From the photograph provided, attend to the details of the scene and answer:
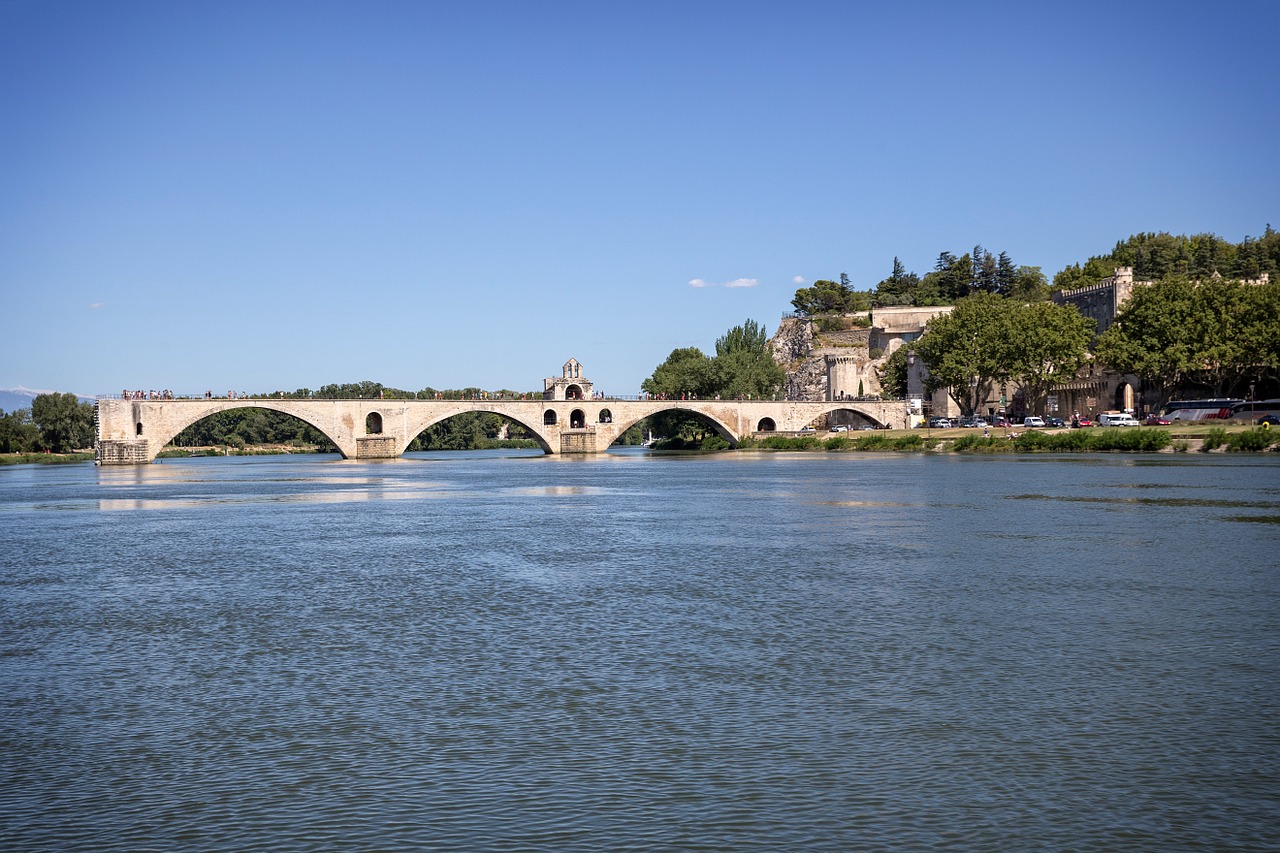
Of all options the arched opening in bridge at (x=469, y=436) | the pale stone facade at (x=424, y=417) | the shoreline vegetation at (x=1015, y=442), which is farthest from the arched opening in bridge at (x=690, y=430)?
the arched opening in bridge at (x=469, y=436)

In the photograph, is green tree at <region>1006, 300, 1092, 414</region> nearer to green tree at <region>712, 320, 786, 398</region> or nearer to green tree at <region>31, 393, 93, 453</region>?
green tree at <region>712, 320, 786, 398</region>

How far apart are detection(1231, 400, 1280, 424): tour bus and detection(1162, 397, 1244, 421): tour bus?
0.37 m

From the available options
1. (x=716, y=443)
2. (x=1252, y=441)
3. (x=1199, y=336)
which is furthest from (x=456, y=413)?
(x=1252, y=441)

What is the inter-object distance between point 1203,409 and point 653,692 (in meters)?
63.9

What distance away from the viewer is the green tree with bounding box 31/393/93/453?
90.8 meters

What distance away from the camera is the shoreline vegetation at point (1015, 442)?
55875mm

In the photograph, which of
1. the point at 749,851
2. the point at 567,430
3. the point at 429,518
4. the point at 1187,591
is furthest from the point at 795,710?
the point at 567,430

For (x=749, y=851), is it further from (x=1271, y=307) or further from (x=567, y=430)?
(x=567, y=430)

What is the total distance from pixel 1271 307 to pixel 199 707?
67.0 metres

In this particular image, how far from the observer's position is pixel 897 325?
11456 cm

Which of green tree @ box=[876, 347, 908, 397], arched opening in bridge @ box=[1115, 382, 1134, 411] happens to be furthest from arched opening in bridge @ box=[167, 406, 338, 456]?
arched opening in bridge @ box=[1115, 382, 1134, 411]

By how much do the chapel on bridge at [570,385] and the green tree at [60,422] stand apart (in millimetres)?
37648

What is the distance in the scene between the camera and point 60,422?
9062 cm

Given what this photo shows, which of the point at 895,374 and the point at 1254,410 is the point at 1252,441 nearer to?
the point at 1254,410
